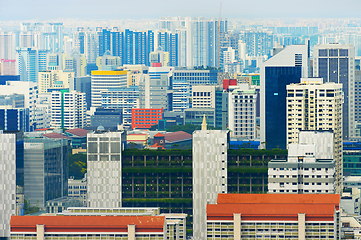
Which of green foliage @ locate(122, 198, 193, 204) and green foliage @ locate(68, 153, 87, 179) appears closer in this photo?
green foliage @ locate(122, 198, 193, 204)

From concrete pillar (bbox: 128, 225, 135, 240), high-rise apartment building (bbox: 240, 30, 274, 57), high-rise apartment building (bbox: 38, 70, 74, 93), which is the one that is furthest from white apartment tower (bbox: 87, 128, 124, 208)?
high-rise apartment building (bbox: 38, 70, 74, 93)

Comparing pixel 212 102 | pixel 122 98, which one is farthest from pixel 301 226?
pixel 122 98

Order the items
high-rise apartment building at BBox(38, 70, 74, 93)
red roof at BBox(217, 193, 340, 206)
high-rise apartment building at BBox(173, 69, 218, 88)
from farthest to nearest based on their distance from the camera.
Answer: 1. high-rise apartment building at BBox(38, 70, 74, 93)
2. high-rise apartment building at BBox(173, 69, 218, 88)
3. red roof at BBox(217, 193, 340, 206)

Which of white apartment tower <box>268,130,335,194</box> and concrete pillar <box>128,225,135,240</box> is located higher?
white apartment tower <box>268,130,335,194</box>

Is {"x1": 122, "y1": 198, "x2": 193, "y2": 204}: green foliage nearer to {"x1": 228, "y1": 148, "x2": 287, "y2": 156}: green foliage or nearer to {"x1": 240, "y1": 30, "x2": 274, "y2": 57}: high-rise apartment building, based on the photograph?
{"x1": 228, "y1": 148, "x2": 287, "y2": 156}: green foliage

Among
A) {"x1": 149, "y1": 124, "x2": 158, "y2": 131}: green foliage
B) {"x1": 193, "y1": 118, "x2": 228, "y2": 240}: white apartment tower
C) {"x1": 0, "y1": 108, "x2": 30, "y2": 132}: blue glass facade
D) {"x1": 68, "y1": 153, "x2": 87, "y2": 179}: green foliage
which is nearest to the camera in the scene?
{"x1": 193, "y1": 118, "x2": 228, "y2": 240}: white apartment tower

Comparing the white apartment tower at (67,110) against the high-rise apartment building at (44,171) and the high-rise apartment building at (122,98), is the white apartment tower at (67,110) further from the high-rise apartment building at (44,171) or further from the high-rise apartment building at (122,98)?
the high-rise apartment building at (44,171)

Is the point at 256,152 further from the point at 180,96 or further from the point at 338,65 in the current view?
the point at 180,96

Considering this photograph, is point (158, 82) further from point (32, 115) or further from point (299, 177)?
point (299, 177)
